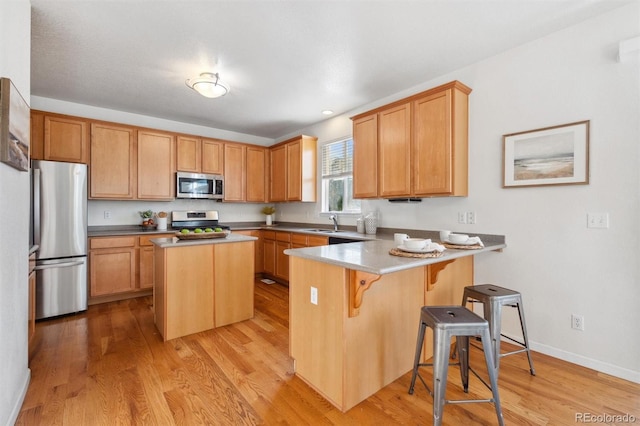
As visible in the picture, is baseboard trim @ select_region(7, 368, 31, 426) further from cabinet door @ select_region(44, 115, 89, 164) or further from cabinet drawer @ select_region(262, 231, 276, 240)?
cabinet drawer @ select_region(262, 231, 276, 240)

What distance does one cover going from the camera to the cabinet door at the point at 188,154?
4.59 meters

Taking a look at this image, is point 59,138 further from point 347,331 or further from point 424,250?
point 424,250

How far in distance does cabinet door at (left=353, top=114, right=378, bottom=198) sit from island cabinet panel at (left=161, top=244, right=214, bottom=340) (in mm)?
1960

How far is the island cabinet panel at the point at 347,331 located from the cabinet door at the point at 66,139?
3.62 meters

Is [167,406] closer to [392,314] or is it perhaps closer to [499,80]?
[392,314]

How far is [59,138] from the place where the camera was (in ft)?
11.9

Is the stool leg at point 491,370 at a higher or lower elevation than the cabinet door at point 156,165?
lower

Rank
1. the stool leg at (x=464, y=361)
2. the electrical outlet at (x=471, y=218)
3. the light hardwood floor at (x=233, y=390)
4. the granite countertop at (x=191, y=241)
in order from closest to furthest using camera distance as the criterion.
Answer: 1. the light hardwood floor at (x=233, y=390)
2. the stool leg at (x=464, y=361)
3. the granite countertop at (x=191, y=241)
4. the electrical outlet at (x=471, y=218)

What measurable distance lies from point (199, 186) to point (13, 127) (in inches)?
125

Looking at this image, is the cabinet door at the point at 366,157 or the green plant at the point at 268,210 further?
the green plant at the point at 268,210

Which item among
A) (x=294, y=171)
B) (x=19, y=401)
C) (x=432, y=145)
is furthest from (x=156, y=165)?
(x=432, y=145)

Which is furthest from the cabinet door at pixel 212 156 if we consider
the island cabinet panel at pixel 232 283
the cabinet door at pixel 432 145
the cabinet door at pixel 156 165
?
the cabinet door at pixel 432 145

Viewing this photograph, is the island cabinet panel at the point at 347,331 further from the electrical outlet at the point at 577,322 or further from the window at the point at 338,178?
the window at the point at 338,178

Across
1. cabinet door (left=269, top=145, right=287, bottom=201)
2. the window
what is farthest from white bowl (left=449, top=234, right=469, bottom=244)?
cabinet door (left=269, top=145, right=287, bottom=201)
